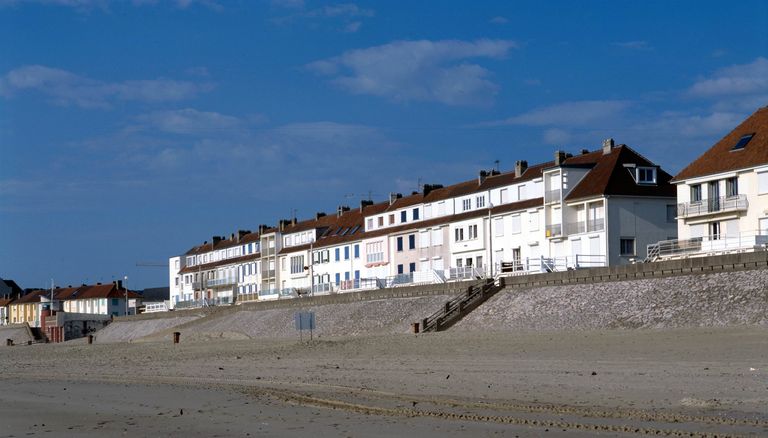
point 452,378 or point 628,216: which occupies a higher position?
point 628,216

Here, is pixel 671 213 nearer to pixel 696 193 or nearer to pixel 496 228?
pixel 696 193

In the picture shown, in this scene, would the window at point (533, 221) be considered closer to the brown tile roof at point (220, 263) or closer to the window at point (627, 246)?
the window at point (627, 246)

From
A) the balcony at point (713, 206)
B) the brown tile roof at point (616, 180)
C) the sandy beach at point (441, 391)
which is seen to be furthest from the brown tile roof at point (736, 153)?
the sandy beach at point (441, 391)

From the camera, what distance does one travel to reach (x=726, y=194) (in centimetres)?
5153

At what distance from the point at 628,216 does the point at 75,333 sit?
69.4 m

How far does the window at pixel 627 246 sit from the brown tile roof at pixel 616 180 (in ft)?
8.71

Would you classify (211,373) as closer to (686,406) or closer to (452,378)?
(452,378)

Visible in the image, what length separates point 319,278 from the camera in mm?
94438

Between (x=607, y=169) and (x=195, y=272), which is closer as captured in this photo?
(x=607, y=169)

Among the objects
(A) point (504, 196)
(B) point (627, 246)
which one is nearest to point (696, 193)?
(B) point (627, 246)

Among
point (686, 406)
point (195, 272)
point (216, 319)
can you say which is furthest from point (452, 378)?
point (195, 272)

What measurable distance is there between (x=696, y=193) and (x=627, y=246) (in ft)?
22.6

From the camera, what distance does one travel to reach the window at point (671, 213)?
201 ft

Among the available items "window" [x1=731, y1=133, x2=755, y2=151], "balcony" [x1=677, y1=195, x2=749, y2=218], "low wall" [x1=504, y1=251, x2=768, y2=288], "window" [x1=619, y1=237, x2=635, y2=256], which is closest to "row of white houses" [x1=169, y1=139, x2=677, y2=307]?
"window" [x1=619, y1=237, x2=635, y2=256]
